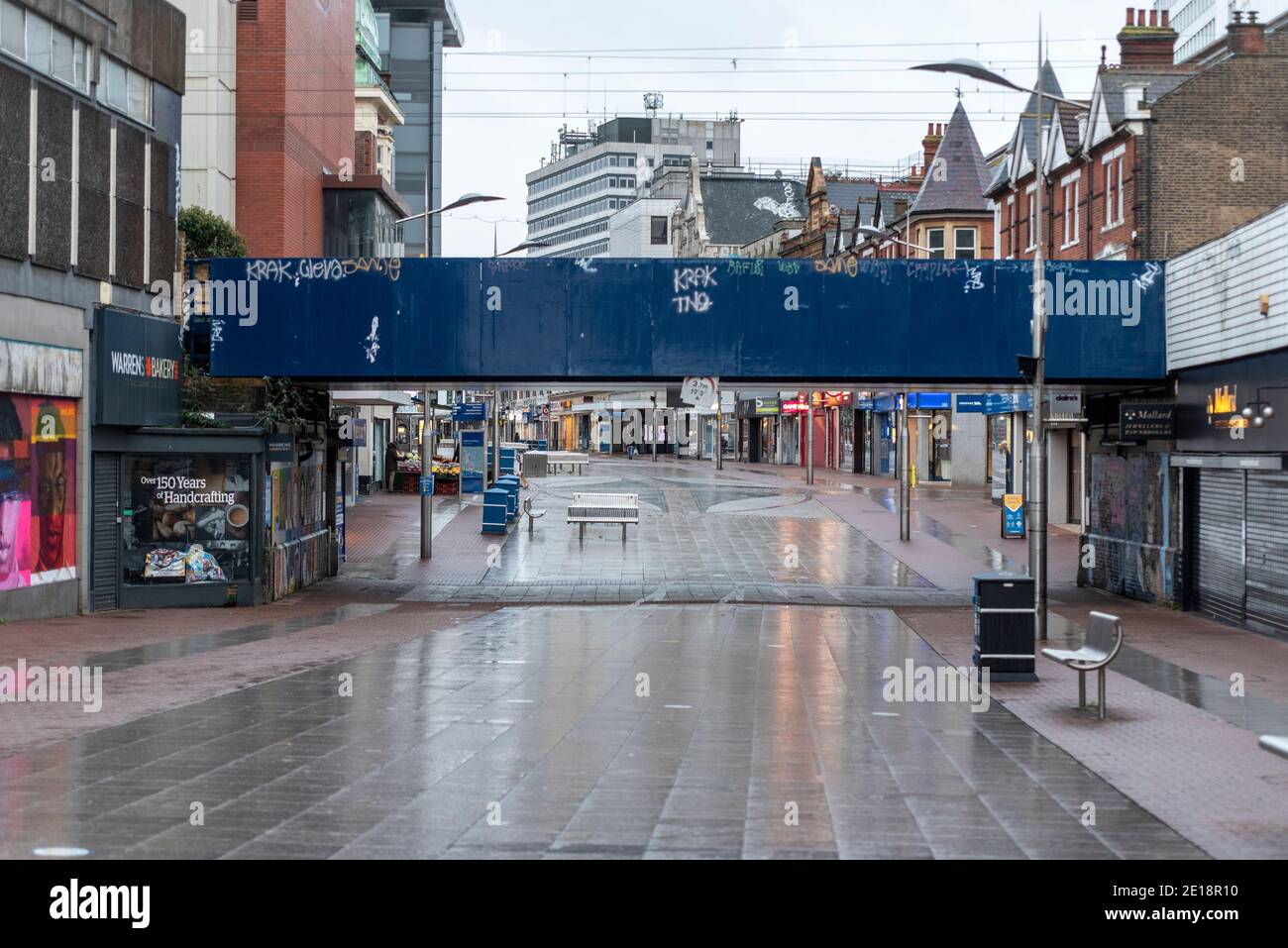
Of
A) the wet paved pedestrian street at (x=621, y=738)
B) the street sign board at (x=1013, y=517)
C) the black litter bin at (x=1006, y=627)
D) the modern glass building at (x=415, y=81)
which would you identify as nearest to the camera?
the wet paved pedestrian street at (x=621, y=738)

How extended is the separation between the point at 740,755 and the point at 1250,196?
27856 mm

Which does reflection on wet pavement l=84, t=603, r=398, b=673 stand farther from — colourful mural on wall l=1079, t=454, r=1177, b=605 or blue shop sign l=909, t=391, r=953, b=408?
blue shop sign l=909, t=391, r=953, b=408

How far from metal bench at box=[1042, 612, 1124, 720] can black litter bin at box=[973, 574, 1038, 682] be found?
4.58 feet

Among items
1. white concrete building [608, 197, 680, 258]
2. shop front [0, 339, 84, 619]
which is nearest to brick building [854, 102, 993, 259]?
shop front [0, 339, 84, 619]

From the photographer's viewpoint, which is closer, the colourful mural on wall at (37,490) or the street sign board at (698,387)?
the colourful mural on wall at (37,490)

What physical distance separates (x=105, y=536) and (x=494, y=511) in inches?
548

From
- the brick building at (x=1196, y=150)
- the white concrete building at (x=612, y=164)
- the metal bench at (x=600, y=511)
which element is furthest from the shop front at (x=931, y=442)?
the white concrete building at (x=612, y=164)

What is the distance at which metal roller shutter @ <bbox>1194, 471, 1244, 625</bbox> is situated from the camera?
2067cm

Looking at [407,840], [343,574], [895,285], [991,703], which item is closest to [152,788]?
[407,840]

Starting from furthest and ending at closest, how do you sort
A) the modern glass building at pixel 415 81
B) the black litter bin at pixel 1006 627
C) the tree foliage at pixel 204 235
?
the modern glass building at pixel 415 81 → the tree foliage at pixel 204 235 → the black litter bin at pixel 1006 627

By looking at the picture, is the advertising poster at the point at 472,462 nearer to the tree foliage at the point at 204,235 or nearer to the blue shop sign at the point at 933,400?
the blue shop sign at the point at 933,400

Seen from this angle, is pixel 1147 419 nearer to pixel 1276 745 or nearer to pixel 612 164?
pixel 1276 745

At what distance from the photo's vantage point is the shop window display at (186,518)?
22078 mm

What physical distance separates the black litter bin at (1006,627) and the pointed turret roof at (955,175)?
45.1 metres
